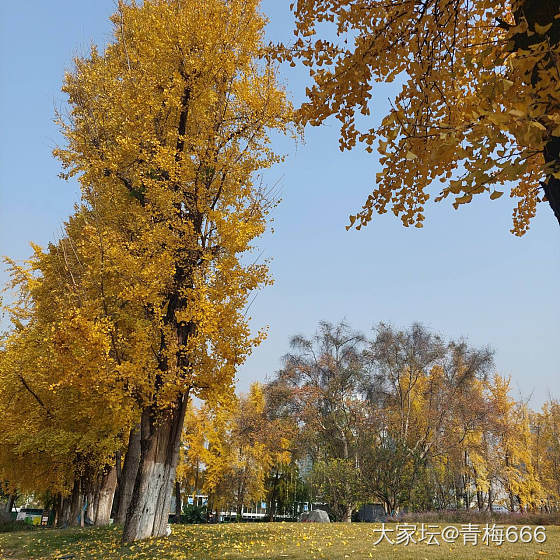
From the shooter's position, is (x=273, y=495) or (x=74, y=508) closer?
(x=74, y=508)

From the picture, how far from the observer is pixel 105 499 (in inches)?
585

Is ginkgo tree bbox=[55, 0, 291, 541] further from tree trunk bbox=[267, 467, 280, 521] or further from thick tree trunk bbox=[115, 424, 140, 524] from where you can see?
tree trunk bbox=[267, 467, 280, 521]

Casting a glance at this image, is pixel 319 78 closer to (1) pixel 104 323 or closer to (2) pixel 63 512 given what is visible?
(1) pixel 104 323

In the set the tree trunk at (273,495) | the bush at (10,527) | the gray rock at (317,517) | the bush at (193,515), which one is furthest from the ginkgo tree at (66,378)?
the tree trunk at (273,495)

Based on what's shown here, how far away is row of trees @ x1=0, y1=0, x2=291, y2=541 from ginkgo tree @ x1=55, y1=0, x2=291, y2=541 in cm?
3

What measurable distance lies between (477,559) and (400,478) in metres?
15.9

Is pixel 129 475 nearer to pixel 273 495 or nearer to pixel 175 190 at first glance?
pixel 175 190

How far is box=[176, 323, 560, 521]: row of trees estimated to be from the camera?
20.9m

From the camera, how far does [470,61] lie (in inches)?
98.5

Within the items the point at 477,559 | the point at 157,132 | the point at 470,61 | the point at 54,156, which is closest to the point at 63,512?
the point at 54,156

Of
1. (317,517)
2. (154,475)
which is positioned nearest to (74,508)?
(317,517)

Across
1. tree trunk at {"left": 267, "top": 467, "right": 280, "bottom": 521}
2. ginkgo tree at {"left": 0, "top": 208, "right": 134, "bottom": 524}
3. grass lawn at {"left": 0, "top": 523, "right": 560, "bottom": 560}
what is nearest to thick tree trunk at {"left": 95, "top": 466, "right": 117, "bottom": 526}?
ginkgo tree at {"left": 0, "top": 208, "right": 134, "bottom": 524}

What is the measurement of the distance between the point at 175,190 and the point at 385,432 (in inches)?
707

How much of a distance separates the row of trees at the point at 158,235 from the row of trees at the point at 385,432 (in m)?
12.4
